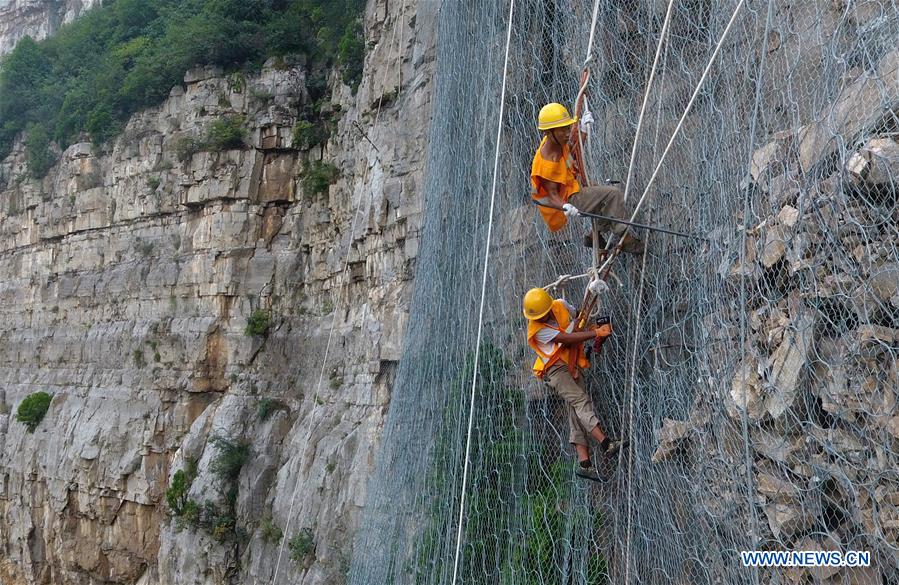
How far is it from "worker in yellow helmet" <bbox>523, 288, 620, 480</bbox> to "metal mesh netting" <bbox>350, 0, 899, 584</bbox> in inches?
5.5

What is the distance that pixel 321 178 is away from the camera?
11.7 meters

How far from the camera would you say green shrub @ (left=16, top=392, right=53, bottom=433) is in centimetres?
1608

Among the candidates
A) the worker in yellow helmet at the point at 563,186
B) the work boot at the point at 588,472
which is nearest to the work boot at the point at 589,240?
the worker in yellow helmet at the point at 563,186

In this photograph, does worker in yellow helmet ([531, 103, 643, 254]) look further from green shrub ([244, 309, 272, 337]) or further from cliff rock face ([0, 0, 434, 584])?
green shrub ([244, 309, 272, 337])

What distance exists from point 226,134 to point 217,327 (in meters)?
2.96

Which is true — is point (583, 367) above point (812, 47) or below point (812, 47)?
below

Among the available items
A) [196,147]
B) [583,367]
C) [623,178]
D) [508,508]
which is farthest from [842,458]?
[196,147]

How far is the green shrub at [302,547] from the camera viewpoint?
8.55m

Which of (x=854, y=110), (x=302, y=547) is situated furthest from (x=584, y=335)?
(x=302, y=547)

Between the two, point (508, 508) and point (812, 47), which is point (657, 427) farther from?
point (812, 47)

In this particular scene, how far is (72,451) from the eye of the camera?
14.5 metres

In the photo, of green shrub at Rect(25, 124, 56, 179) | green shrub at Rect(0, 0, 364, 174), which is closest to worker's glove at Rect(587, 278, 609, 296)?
green shrub at Rect(0, 0, 364, 174)

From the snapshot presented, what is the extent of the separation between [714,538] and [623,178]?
1801 mm

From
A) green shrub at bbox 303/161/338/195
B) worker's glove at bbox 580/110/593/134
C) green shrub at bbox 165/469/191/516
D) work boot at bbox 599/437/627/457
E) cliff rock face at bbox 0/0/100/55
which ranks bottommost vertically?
green shrub at bbox 165/469/191/516
